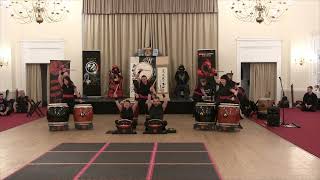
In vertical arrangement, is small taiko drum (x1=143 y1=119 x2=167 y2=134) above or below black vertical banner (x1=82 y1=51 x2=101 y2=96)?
below

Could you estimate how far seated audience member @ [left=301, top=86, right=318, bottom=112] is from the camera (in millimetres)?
15641

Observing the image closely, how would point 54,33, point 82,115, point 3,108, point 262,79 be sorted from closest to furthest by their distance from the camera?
point 82,115
point 3,108
point 54,33
point 262,79

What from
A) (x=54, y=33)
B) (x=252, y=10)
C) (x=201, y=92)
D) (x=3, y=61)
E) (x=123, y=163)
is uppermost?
(x=252, y=10)

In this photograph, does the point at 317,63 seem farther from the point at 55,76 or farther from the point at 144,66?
the point at 55,76

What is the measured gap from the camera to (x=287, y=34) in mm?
17062

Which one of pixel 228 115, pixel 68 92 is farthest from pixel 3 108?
pixel 228 115

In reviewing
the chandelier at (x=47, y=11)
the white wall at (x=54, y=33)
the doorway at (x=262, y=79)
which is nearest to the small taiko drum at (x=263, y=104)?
the doorway at (x=262, y=79)

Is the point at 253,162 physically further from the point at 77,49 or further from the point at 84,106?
the point at 77,49

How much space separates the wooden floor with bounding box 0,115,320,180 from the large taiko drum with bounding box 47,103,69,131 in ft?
0.84

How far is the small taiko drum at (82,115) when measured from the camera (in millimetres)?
10906

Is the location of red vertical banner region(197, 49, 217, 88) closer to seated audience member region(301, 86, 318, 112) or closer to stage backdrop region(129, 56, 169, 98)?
stage backdrop region(129, 56, 169, 98)

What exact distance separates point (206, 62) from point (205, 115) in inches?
228

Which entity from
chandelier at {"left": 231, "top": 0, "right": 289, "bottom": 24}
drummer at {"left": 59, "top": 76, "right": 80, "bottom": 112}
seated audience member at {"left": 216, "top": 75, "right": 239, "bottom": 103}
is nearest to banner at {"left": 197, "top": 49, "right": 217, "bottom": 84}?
chandelier at {"left": 231, "top": 0, "right": 289, "bottom": 24}

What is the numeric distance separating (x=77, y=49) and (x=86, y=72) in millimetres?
1334
